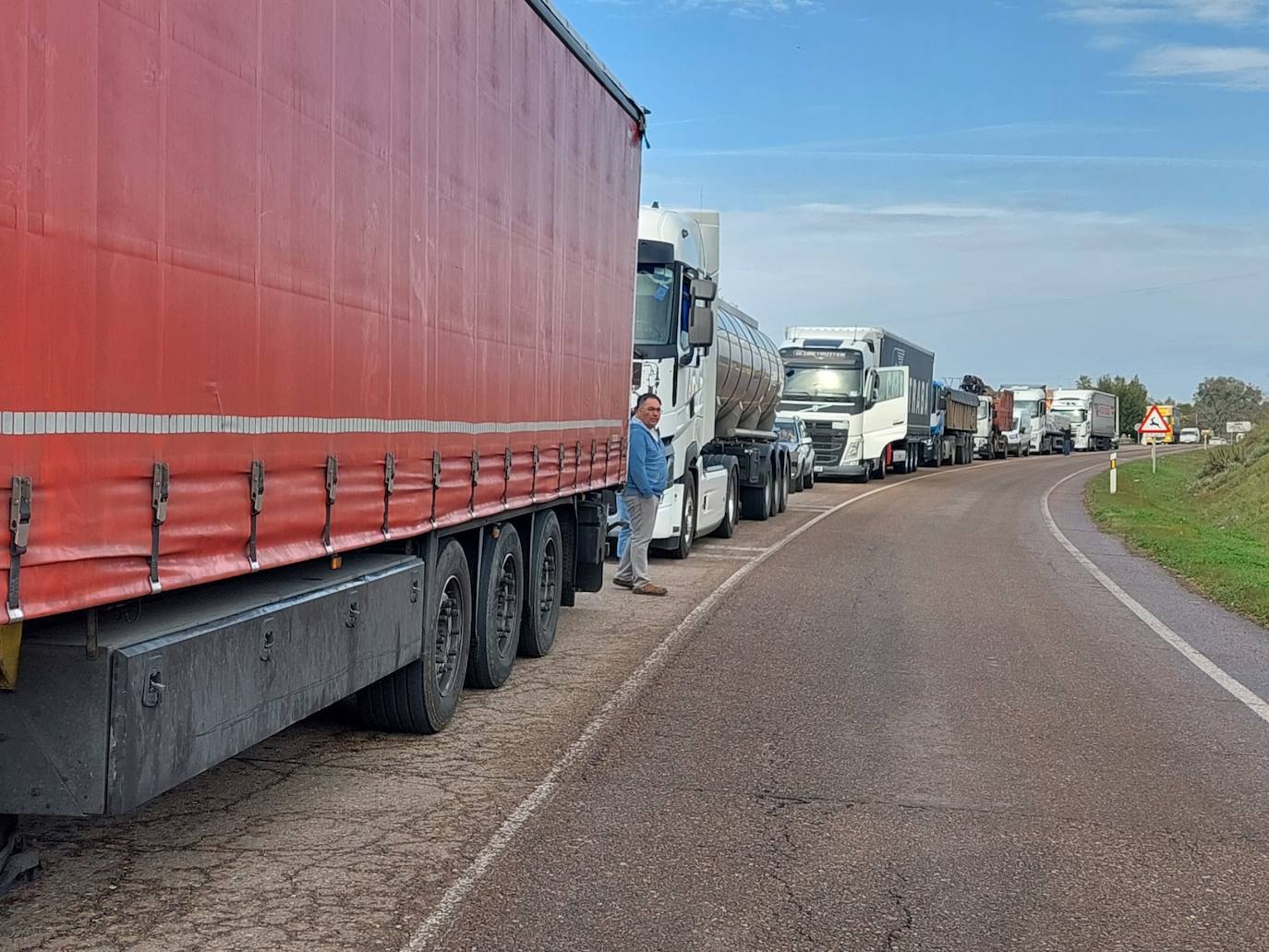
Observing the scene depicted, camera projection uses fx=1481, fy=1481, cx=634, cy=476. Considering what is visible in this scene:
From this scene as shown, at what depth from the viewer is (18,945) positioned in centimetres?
474

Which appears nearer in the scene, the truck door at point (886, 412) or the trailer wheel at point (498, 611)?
the trailer wheel at point (498, 611)

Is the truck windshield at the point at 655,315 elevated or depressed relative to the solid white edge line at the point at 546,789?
elevated

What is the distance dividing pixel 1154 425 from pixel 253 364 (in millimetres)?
39214

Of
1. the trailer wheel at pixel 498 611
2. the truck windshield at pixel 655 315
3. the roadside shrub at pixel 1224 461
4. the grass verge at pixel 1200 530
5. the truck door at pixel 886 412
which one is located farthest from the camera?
the roadside shrub at pixel 1224 461

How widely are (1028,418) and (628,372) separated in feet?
227

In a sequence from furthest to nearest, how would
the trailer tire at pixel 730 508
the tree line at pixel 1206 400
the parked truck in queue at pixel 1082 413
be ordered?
the tree line at pixel 1206 400 < the parked truck in queue at pixel 1082 413 < the trailer tire at pixel 730 508

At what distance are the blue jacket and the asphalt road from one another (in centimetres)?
275

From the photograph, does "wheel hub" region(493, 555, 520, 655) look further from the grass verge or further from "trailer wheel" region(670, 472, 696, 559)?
"trailer wheel" region(670, 472, 696, 559)

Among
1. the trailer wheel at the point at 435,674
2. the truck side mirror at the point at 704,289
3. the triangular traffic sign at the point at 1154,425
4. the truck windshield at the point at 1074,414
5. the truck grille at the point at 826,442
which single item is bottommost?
the trailer wheel at the point at 435,674

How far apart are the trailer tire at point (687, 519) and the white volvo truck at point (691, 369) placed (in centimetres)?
1

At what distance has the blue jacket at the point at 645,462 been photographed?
1438 cm

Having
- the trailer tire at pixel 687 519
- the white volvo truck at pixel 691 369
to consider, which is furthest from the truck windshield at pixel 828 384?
the trailer tire at pixel 687 519

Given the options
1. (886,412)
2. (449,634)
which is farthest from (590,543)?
(886,412)

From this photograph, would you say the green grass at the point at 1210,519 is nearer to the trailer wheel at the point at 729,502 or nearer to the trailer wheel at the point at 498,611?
the trailer wheel at the point at 729,502
